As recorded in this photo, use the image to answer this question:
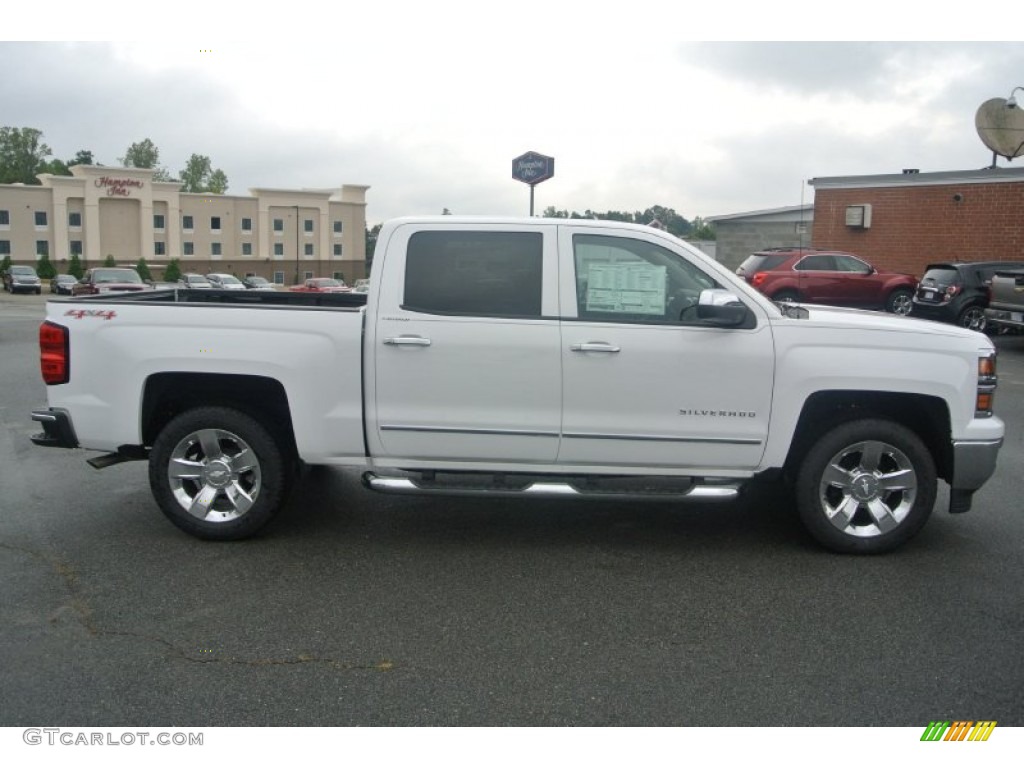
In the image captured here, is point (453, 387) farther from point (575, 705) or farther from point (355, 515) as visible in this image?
point (575, 705)

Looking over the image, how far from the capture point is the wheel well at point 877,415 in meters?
5.62

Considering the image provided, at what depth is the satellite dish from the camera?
24.0m

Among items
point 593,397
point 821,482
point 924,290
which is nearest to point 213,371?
point 593,397

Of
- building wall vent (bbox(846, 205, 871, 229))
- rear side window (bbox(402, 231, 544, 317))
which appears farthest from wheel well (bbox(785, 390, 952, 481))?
building wall vent (bbox(846, 205, 871, 229))

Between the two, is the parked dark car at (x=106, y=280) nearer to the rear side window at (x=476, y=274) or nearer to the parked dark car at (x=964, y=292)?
the parked dark car at (x=964, y=292)

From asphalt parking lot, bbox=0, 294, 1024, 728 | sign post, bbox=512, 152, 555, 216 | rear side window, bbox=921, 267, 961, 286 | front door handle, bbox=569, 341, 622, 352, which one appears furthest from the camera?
rear side window, bbox=921, 267, 961, 286

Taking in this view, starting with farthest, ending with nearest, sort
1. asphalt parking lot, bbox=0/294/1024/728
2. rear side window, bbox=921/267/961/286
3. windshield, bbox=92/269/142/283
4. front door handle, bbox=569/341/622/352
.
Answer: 1. windshield, bbox=92/269/142/283
2. rear side window, bbox=921/267/961/286
3. front door handle, bbox=569/341/622/352
4. asphalt parking lot, bbox=0/294/1024/728

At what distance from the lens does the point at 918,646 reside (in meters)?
4.40

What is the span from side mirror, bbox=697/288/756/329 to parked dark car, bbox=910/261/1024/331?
50.9 feet

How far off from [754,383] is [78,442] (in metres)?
4.06

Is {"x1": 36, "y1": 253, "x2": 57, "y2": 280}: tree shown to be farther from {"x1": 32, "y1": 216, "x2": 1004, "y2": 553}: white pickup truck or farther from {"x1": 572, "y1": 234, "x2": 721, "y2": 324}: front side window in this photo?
{"x1": 572, "y1": 234, "x2": 721, "y2": 324}: front side window

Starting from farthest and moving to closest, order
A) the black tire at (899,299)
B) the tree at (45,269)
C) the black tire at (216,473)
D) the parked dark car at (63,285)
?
the tree at (45,269) → the parked dark car at (63,285) → the black tire at (899,299) → the black tire at (216,473)
